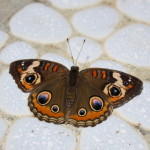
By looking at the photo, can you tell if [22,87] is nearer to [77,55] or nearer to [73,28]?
[77,55]

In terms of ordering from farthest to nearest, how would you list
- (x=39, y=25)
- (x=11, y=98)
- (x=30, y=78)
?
1. (x=39, y=25)
2. (x=11, y=98)
3. (x=30, y=78)

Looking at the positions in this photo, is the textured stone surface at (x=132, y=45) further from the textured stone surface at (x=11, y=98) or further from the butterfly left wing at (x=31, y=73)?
the textured stone surface at (x=11, y=98)

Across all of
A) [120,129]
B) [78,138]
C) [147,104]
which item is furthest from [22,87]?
[147,104]

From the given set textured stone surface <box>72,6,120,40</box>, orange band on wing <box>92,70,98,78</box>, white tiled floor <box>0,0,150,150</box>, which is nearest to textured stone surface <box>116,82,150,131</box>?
white tiled floor <box>0,0,150,150</box>

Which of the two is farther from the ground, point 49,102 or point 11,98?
point 49,102

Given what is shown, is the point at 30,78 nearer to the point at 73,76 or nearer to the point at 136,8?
the point at 73,76

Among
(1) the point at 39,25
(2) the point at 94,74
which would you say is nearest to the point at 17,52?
(1) the point at 39,25
